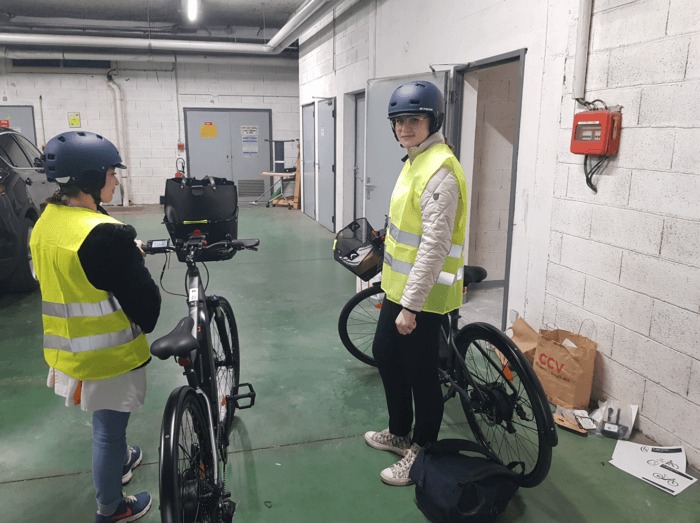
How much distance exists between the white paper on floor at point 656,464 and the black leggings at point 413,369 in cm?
90

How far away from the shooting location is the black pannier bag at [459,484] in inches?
72.0

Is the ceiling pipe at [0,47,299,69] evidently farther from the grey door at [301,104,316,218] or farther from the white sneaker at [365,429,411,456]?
the white sneaker at [365,429,411,456]

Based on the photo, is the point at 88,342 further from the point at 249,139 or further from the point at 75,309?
the point at 249,139

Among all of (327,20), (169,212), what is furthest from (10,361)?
(327,20)

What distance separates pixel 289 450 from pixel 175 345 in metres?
1.08

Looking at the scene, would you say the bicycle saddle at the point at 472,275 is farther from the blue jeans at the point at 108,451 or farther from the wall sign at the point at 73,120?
the wall sign at the point at 73,120

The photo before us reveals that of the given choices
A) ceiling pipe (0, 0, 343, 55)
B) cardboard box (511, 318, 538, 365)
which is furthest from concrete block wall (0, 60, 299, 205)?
cardboard box (511, 318, 538, 365)

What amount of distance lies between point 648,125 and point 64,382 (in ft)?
8.49

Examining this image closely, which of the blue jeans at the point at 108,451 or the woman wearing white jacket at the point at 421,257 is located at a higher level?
the woman wearing white jacket at the point at 421,257

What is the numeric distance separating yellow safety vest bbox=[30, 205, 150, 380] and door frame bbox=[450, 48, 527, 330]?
243 centimetres

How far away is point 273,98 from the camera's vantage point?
1070 centimetres

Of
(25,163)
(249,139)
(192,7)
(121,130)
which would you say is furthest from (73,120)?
(25,163)

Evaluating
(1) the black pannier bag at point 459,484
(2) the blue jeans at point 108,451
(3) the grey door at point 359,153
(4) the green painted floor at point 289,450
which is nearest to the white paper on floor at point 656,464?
(4) the green painted floor at point 289,450

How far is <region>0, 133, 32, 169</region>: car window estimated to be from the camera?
14.2 feet
